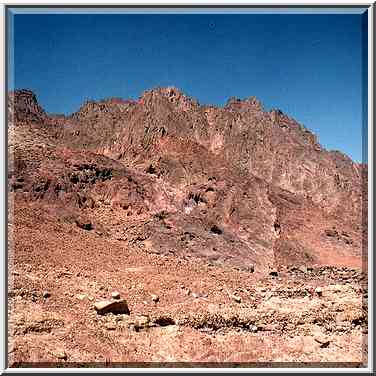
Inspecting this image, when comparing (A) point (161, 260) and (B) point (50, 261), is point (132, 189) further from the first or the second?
(B) point (50, 261)

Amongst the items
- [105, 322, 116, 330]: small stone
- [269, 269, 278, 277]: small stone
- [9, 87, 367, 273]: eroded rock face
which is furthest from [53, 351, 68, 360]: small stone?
[269, 269, 278, 277]: small stone

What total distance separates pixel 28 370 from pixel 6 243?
1.48 m

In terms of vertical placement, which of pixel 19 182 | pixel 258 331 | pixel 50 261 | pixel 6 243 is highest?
pixel 19 182

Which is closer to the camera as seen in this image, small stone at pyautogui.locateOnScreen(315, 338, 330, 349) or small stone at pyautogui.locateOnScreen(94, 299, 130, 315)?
small stone at pyautogui.locateOnScreen(315, 338, 330, 349)

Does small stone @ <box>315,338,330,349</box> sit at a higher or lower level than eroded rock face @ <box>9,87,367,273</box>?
lower

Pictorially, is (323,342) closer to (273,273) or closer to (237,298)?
(237,298)

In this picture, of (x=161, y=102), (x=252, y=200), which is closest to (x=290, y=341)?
(x=252, y=200)

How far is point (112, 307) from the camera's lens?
7.61m

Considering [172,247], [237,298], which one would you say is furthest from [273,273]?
[237,298]

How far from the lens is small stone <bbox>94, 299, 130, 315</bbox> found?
7.39 m

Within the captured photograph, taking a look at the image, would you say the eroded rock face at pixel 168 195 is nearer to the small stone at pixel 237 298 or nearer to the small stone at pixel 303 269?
the small stone at pixel 303 269

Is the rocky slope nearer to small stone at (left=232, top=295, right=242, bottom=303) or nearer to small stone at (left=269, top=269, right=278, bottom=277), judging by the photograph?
small stone at (left=232, top=295, right=242, bottom=303)

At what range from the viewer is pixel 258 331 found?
7496mm

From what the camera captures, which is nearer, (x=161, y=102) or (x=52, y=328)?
(x=52, y=328)
